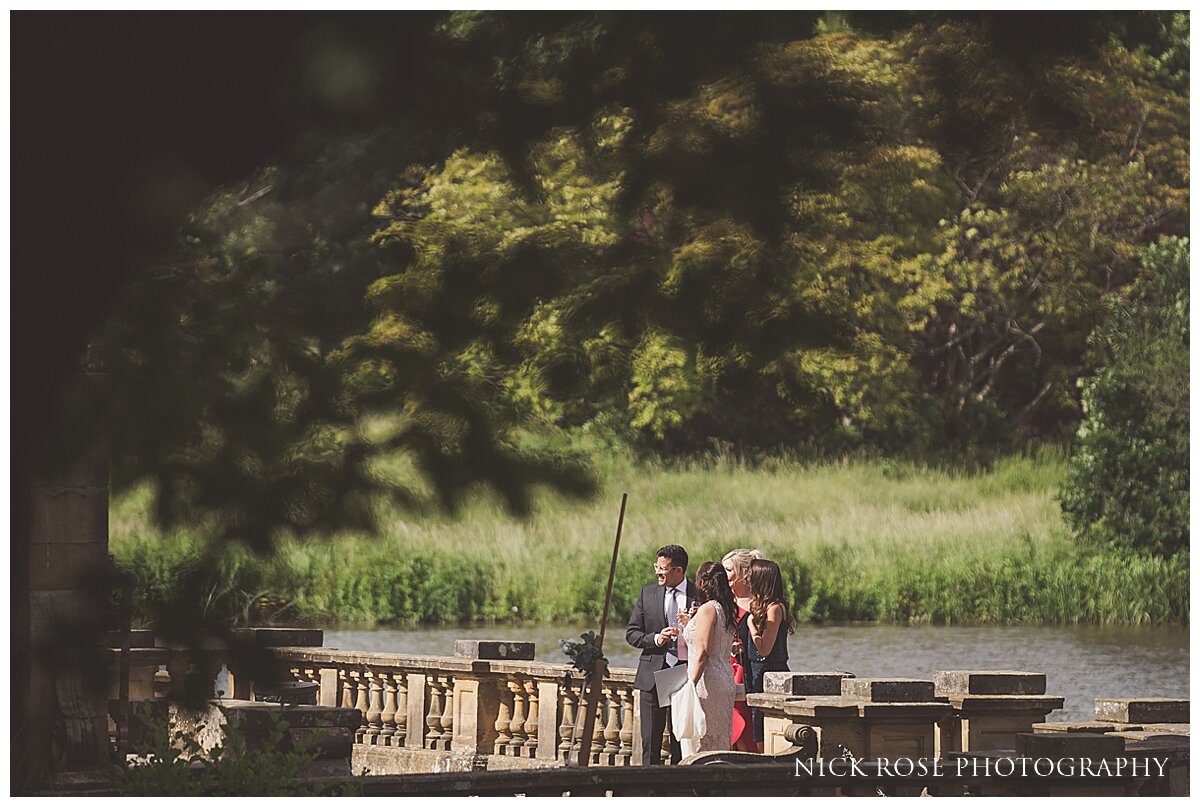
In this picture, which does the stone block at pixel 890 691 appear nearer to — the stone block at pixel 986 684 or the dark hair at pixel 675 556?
the stone block at pixel 986 684

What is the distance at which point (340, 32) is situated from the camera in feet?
17.6

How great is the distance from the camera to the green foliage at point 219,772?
19.6 feet

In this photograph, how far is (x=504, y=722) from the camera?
11.9 m

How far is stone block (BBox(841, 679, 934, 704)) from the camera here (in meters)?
9.55

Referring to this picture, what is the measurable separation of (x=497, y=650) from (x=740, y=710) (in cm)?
294

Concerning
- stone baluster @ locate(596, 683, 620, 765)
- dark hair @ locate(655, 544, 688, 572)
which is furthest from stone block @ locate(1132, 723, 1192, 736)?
stone baluster @ locate(596, 683, 620, 765)

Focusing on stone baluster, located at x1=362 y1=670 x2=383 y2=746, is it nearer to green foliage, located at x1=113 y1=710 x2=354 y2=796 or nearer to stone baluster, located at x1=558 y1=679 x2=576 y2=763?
stone baluster, located at x1=558 y1=679 x2=576 y2=763

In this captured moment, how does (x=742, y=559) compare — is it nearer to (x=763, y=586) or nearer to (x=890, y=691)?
(x=763, y=586)

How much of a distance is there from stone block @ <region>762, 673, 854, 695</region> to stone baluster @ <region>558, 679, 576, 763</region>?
1.74 meters

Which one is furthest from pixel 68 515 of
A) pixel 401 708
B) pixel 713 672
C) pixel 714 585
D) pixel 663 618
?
pixel 401 708

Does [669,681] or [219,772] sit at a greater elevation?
[219,772]

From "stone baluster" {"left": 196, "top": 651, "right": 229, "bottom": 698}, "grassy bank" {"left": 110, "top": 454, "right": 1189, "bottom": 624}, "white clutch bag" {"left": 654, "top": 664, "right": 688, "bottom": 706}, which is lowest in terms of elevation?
"grassy bank" {"left": 110, "top": 454, "right": 1189, "bottom": 624}

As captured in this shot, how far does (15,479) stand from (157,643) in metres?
0.53
